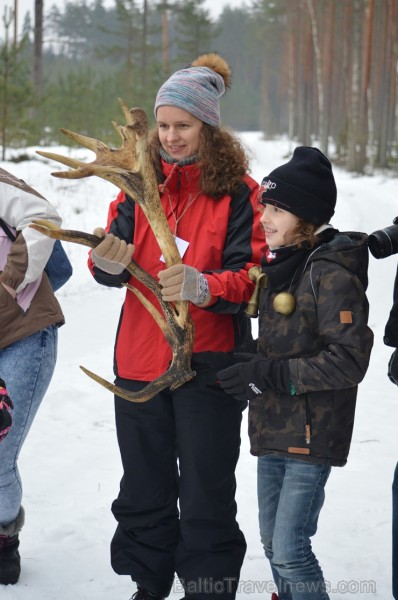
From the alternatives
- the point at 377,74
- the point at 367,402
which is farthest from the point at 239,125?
the point at 367,402

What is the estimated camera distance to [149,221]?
259cm

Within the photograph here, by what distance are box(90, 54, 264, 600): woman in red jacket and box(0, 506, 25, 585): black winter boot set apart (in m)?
0.55

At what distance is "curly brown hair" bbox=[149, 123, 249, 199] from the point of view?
273 cm

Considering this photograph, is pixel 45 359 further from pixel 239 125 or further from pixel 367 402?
pixel 239 125

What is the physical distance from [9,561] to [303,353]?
1.60m

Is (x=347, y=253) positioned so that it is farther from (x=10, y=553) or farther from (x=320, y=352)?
(x=10, y=553)

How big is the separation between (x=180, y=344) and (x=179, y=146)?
72 centimetres

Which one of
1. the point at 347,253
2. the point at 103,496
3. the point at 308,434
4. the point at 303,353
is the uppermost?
the point at 347,253

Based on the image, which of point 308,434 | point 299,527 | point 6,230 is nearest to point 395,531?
point 299,527

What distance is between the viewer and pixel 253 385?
2.48 metres

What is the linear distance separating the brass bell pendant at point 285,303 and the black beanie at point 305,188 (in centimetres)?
27

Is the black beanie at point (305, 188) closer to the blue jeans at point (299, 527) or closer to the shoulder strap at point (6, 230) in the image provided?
the blue jeans at point (299, 527)

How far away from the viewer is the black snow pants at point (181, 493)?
2.79 m

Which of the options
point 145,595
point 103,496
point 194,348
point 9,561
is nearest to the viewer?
point 194,348
